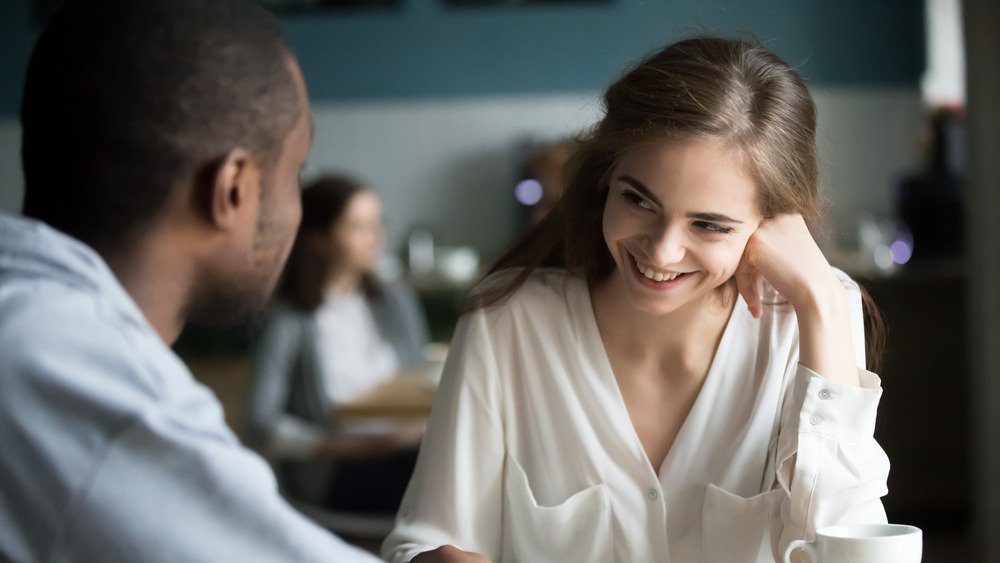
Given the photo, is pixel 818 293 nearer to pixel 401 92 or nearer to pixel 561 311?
pixel 561 311

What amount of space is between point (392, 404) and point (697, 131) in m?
1.80

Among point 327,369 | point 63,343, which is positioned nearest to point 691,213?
point 63,343

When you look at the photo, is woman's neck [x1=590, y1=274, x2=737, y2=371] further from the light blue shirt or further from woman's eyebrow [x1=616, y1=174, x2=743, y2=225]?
the light blue shirt

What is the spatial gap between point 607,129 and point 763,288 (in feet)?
0.96

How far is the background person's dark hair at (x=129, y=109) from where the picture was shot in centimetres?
88

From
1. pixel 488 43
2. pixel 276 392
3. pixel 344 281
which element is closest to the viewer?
pixel 276 392

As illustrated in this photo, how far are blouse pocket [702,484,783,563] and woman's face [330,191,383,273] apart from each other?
230 centimetres

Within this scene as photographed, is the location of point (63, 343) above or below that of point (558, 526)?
above

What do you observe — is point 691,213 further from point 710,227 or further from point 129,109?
point 129,109

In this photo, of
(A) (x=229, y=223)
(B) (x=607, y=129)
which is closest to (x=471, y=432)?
(B) (x=607, y=129)

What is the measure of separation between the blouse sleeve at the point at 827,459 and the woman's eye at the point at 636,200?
254mm

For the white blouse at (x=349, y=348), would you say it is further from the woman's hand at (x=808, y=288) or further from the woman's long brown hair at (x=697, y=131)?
the woman's hand at (x=808, y=288)

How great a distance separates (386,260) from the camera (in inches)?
220

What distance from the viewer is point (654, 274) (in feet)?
4.27
